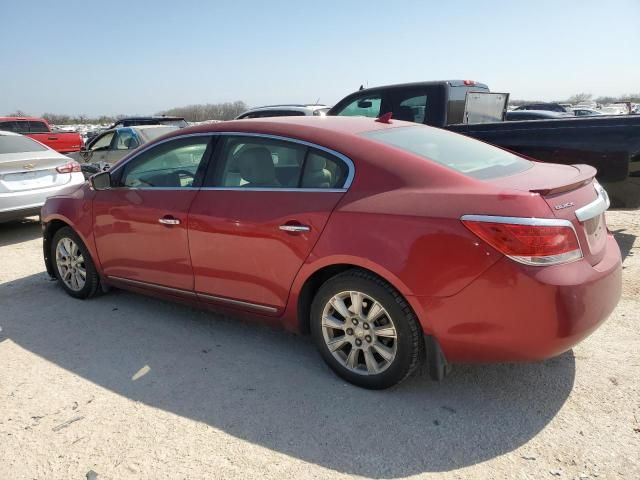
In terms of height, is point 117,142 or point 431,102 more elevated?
point 431,102

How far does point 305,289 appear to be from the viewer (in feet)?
10.9

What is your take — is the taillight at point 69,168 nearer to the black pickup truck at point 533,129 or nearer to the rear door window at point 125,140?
the rear door window at point 125,140

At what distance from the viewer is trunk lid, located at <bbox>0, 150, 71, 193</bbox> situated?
7230 millimetres

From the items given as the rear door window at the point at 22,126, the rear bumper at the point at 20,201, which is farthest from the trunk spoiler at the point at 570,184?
the rear door window at the point at 22,126

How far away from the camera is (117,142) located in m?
11.0

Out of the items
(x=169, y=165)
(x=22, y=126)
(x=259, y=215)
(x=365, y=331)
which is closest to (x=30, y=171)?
(x=169, y=165)

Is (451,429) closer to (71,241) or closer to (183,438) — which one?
(183,438)

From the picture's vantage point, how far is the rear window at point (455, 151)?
3166mm

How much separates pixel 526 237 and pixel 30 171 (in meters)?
7.09

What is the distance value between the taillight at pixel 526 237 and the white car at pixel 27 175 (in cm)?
667

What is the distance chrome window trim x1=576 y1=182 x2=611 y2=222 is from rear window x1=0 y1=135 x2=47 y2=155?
761 centimetres

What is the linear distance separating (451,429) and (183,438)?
54.4 inches

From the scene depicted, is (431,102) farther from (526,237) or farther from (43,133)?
(43,133)

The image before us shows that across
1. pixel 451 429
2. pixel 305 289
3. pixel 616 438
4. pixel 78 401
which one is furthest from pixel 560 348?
pixel 78 401
